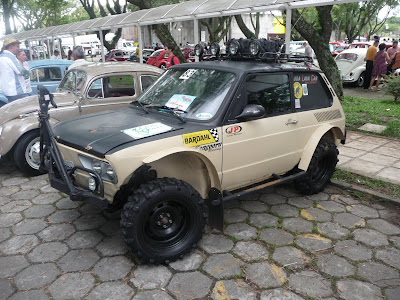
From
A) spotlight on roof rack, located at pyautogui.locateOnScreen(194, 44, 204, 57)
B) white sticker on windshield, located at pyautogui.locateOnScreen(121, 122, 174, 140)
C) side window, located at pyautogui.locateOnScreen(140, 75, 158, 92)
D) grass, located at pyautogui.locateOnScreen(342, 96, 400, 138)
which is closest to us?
white sticker on windshield, located at pyautogui.locateOnScreen(121, 122, 174, 140)

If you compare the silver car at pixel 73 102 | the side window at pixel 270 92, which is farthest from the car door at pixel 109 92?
the side window at pixel 270 92

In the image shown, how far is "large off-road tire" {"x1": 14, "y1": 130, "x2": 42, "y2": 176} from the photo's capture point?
530 centimetres

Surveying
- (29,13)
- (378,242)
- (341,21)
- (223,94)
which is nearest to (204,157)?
(223,94)

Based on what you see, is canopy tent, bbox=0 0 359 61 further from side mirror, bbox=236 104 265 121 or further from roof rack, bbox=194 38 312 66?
side mirror, bbox=236 104 265 121

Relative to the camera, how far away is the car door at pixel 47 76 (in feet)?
28.1

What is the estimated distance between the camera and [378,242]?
369 cm

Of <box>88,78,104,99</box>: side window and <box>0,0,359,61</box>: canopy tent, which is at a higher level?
<box>0,0,359,61</box>: canopy tent

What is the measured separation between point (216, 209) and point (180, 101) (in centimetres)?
125

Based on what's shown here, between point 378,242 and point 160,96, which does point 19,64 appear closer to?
point 160,96

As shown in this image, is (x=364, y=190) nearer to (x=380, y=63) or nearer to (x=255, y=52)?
(x=255, y=52)

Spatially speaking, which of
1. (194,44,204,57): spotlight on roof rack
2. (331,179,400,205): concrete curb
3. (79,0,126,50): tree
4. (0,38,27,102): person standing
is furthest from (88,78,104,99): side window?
(79,0,126,50): tree

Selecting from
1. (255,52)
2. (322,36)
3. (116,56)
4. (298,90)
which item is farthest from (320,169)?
(116,56)

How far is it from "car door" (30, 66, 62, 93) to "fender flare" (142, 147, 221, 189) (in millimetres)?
6399

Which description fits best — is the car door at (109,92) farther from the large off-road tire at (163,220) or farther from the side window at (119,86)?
the large off-road tire at (163,220)
